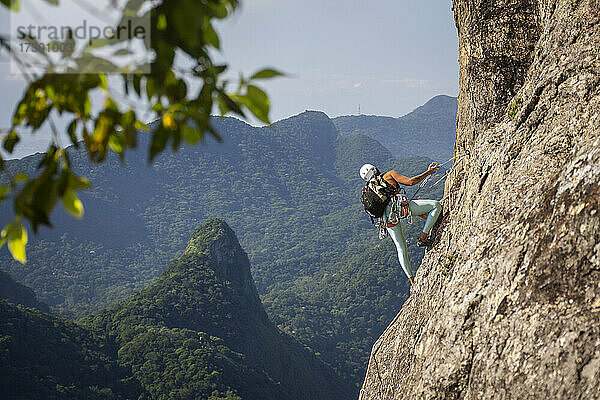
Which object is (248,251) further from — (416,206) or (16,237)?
(16,237)

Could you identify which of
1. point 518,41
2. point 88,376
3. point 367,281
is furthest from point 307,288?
Result: point 518,41

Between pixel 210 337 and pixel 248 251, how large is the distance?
98859 millimetres

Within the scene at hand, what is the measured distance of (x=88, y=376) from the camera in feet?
148

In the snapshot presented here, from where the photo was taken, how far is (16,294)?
81750mm

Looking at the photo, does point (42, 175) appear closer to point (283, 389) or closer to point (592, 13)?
point (592, 13)

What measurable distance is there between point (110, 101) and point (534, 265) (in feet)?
13.9

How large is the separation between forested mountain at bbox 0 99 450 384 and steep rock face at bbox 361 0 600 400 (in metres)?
66.1

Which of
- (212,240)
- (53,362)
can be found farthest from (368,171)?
(212,240)

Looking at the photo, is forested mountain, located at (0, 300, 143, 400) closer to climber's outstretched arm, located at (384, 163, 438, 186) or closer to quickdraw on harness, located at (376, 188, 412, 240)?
quickdraw on harness, located at (376, 188, 412, 240)

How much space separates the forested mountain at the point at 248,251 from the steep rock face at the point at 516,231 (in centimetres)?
6608

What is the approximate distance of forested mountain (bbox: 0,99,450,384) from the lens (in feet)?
341

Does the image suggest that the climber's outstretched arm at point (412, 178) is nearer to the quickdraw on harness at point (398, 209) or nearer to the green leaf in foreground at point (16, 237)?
the quickdraw on harness at point (398, 209)

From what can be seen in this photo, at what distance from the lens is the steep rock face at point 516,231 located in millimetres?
4004

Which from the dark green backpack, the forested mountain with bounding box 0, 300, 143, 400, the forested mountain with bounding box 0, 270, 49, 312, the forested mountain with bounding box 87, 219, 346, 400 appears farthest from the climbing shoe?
the forested mountain with bounding box 0, 270, 49, 312
